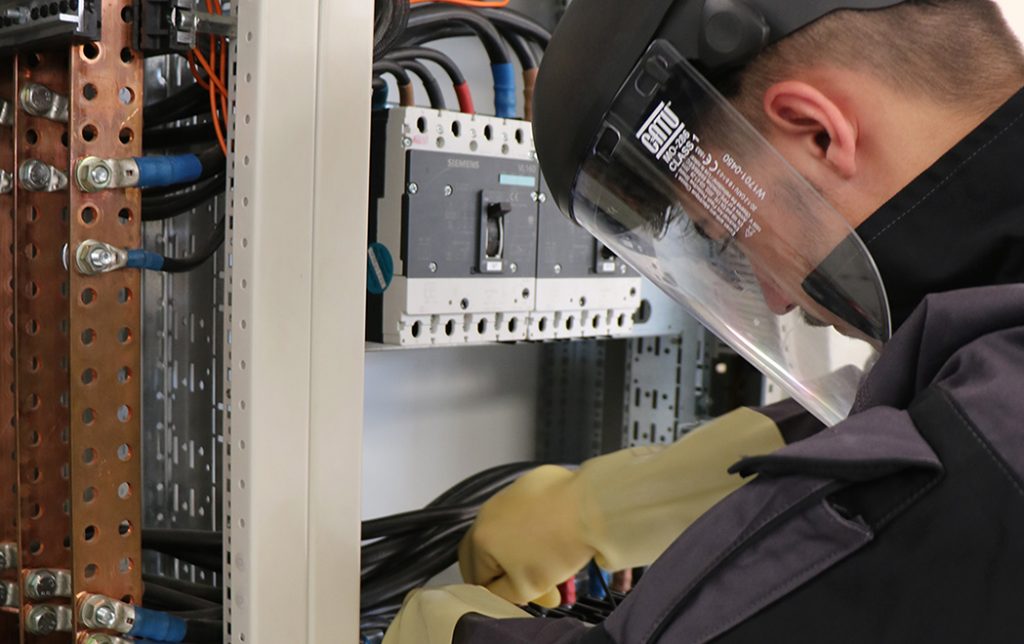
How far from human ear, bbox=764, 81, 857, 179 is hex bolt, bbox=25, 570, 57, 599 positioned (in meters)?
0.76

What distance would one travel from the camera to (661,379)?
167 cm

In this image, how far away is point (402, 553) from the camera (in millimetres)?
1265

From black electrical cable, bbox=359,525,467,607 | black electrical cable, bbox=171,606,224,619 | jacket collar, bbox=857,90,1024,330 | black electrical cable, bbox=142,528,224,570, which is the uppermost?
jacket collar, bbox=857,90,1024,330

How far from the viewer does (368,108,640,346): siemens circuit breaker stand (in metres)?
1.17

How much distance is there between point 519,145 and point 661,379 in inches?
22.2

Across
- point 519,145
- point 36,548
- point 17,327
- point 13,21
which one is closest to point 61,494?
point 36,548

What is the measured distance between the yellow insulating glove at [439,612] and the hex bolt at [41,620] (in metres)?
0.31

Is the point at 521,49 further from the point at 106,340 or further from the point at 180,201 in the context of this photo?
the point at 106,340

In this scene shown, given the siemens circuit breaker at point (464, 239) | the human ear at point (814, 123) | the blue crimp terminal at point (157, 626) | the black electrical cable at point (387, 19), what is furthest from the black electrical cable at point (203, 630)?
the human ear at point (814, 123)

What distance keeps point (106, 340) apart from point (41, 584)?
0.79 feet

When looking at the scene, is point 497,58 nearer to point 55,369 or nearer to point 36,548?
point 55,369

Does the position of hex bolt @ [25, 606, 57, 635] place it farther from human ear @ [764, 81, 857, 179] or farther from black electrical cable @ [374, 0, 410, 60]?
human ear @ [764, 81, 857, 179]

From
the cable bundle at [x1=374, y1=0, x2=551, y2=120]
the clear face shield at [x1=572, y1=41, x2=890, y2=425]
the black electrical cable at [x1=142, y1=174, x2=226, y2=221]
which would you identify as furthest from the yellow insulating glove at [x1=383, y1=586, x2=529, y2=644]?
the cable bundle at [x1=374, y1=0, x2=551, y2=120]

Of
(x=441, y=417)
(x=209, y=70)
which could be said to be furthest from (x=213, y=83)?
(x=441, y=417)
